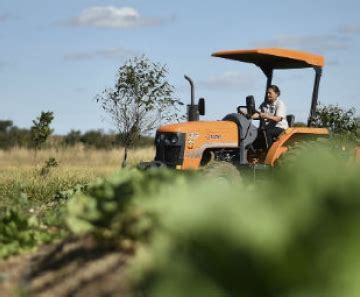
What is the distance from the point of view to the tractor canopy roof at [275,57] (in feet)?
39.9

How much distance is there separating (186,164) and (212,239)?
9.05 m

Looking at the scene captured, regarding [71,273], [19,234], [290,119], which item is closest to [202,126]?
[290,119]

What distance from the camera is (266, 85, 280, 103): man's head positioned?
11867mm

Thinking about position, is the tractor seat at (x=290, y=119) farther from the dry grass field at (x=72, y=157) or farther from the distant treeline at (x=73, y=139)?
the distant treeline at (x=73, y=139)

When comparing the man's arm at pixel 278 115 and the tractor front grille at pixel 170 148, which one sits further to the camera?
the tractor front grille at pixel 170 148

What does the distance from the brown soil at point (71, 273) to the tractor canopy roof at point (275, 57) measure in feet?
26.4

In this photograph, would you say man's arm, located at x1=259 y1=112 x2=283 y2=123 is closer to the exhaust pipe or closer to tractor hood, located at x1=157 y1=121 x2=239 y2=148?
tractor hood, located at x1=157 y1=121 x2=239 y2=148

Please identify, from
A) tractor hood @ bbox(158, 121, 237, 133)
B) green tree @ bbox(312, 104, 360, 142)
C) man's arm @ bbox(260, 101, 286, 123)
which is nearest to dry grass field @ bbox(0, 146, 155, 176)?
green tree @ bbox(312, 104, 360, 142)

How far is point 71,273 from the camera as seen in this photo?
399 cm

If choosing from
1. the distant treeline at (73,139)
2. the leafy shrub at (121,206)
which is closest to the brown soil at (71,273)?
the leafy shrub at (121,206)

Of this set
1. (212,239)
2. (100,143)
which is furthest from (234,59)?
(100,143)

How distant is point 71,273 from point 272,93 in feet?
27.1

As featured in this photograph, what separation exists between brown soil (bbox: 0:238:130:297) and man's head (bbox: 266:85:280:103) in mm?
7603

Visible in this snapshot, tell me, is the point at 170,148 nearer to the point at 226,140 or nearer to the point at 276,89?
the point at 226,140
